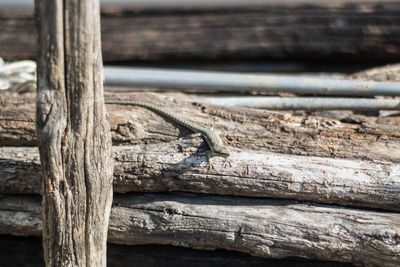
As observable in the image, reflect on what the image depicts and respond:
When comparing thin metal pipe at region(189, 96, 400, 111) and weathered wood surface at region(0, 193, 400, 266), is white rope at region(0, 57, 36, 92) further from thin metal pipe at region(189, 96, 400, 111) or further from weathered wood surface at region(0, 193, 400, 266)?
thin metal pipe at region(189, 96, 400, 111)

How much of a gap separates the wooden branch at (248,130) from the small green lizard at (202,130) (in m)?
0.03

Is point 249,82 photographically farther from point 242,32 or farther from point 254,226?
point 242,32

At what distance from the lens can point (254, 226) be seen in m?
2.46

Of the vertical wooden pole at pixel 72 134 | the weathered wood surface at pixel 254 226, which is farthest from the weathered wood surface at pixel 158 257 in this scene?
the vertical wooden pole at pixel 72 134

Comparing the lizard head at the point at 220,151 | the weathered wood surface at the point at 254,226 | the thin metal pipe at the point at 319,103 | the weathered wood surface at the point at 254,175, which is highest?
Result: the thin metal pipe at the point at 319,103

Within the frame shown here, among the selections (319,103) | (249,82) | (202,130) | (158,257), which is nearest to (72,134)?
(202,130)

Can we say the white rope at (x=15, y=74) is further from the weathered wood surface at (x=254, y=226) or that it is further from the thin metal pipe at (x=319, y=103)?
the thin metal pipe at (x=319, y=103)

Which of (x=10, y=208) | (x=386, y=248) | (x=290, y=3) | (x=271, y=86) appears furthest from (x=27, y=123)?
(x=290, y=3)

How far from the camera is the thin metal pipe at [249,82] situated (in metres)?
3.01

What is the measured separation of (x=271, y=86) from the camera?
3016mm

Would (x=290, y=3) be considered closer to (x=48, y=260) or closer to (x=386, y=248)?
(x=386, y=248)

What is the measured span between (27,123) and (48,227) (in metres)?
0.68

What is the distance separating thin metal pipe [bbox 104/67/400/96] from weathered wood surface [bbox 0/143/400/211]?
1.87ft

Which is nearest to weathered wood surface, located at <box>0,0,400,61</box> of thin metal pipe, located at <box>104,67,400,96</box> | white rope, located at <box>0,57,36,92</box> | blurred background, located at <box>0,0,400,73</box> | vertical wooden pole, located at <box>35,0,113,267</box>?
blurred background, located at <box>0,0,400,73</box>
